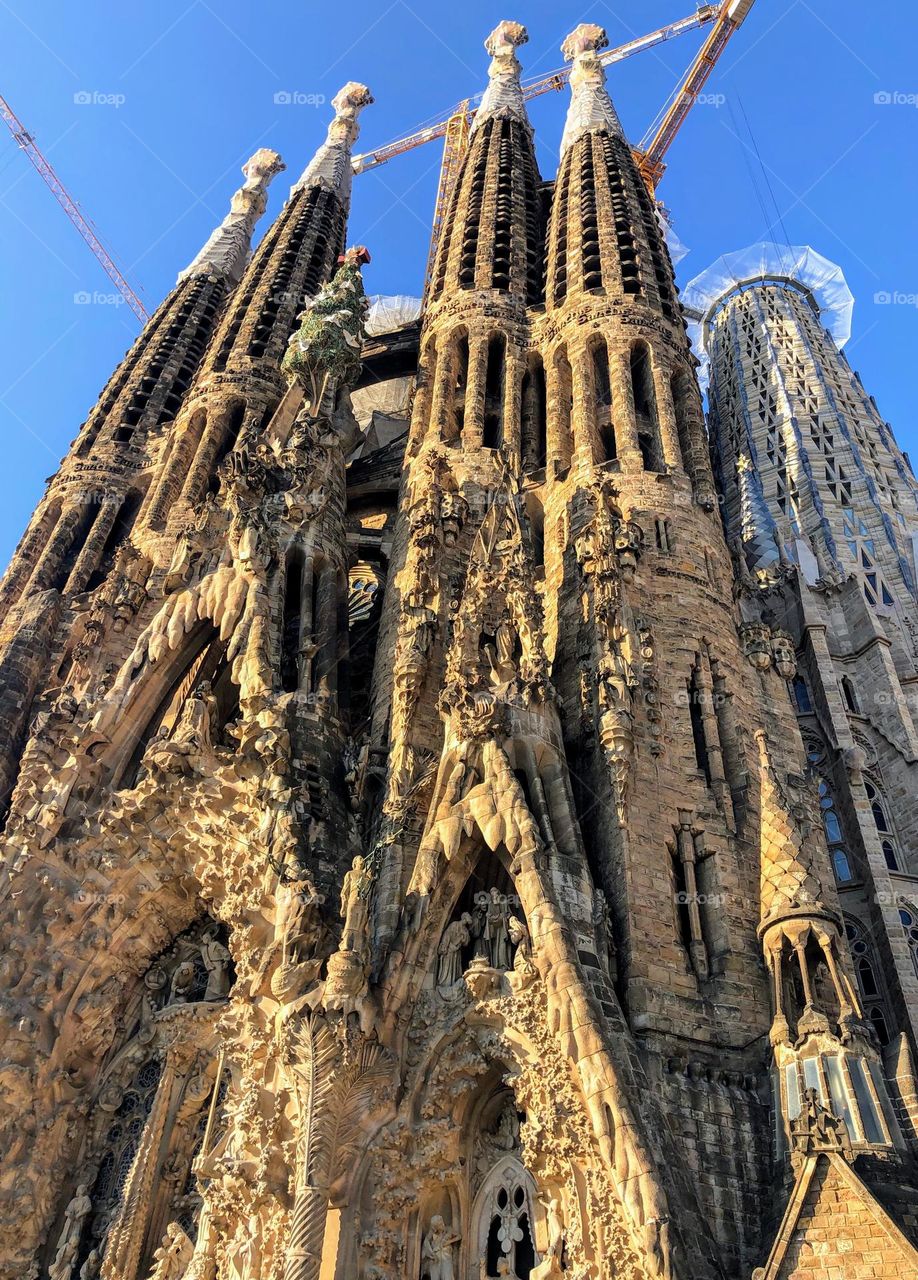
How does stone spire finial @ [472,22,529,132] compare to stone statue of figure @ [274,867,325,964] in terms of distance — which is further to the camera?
stone spire finial @ [472,22,529,132]

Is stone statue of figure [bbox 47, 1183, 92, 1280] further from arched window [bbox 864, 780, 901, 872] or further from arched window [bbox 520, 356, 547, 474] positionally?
arched window [bbox 520, 356, 547, 474]

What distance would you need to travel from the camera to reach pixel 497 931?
13.0m

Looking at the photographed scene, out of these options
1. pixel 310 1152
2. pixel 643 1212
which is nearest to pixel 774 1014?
pixel 643 1212

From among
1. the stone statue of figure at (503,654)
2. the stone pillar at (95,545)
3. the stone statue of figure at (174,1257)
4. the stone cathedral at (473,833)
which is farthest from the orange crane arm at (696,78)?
the stone statue of figure at (174,1257)

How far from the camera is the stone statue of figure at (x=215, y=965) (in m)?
16.1

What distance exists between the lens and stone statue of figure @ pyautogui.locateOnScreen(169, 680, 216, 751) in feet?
54.8

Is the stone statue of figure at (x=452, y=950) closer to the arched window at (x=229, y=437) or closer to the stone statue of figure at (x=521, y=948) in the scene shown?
the stone statue of figure at (x=521, y=948)

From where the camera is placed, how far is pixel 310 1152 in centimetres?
1137

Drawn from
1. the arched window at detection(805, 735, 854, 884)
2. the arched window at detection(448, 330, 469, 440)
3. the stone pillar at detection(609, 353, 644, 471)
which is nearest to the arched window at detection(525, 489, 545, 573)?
the stone pillar at detection(609, 353, 644, 471)

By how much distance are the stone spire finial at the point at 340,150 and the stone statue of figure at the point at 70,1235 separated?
1291 inches

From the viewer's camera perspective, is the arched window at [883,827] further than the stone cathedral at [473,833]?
Yes

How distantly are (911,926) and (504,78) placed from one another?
31396 millimetres

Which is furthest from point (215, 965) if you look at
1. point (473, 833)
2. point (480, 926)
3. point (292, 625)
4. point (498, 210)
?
point (498, 210)

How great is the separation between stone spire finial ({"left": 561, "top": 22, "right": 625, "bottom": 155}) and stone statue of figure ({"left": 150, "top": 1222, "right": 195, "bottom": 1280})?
Result: 95.7 ft
